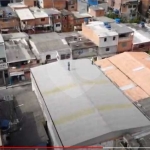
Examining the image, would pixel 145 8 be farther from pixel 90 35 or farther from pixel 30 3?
pixel 90 35

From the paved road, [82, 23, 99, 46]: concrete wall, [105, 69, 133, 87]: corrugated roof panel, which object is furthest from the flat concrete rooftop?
the paved road

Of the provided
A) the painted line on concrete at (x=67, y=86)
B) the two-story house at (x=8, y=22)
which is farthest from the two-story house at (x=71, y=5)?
the painted line on concrete at (x=67, y=86)

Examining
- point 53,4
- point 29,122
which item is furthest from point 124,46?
point 29,122

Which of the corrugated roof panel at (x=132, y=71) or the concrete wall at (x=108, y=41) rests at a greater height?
the concrete wall at (x=108, y=41)

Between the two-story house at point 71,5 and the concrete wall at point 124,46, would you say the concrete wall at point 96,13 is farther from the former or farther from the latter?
the concrete wall at point 124,46

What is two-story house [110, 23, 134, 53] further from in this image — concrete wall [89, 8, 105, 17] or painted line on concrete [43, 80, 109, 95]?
painted line on concrete [43, 80, 109, 95]

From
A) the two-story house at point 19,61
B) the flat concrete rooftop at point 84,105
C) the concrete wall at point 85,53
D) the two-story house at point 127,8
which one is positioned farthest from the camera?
the two-story house at point 127,8
